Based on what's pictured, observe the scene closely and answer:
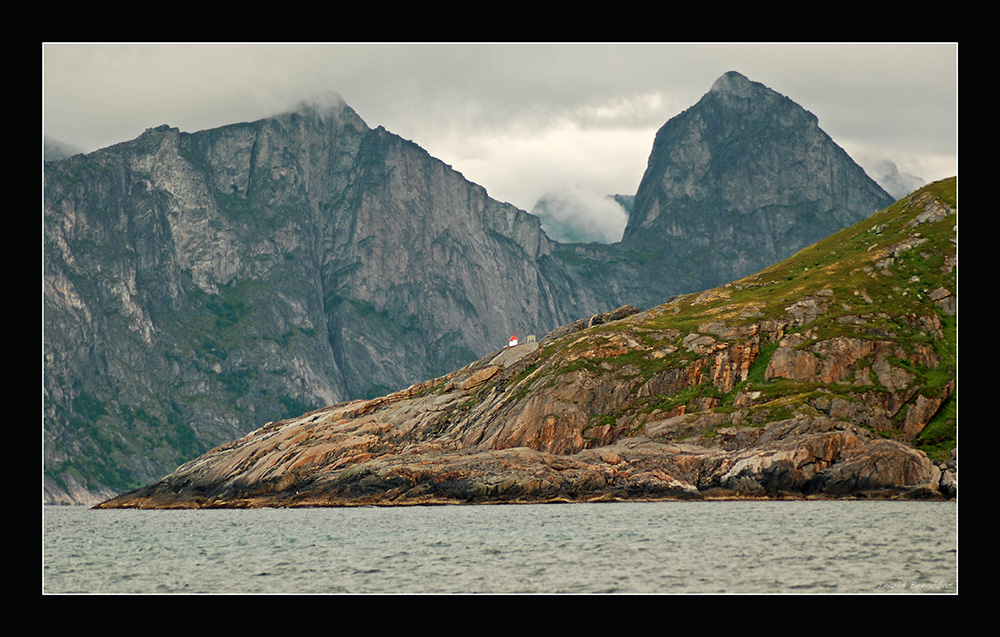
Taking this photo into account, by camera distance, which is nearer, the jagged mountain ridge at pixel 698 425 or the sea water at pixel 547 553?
the sea water at pixel 547 553

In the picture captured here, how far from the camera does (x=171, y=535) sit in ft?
376

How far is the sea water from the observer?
210ft

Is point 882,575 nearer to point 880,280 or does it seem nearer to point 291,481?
point 291,481

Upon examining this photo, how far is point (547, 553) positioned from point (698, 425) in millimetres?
92829

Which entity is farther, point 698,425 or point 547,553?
point 698,425

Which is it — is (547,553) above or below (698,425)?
below

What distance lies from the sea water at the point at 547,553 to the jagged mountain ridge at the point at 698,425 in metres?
21.1

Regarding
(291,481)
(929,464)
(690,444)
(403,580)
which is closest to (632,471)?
(690,444)

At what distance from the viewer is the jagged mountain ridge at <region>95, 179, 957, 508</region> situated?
149 meters

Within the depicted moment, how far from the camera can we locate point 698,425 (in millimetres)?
168625

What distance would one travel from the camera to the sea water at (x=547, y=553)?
210 feet

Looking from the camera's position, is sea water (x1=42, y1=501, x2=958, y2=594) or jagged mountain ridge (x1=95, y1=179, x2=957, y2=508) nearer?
sea water (x1=42, y1=501, x2=958, y2=594)

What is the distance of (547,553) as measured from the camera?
80312 millimetres

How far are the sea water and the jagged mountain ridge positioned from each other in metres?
21.1
